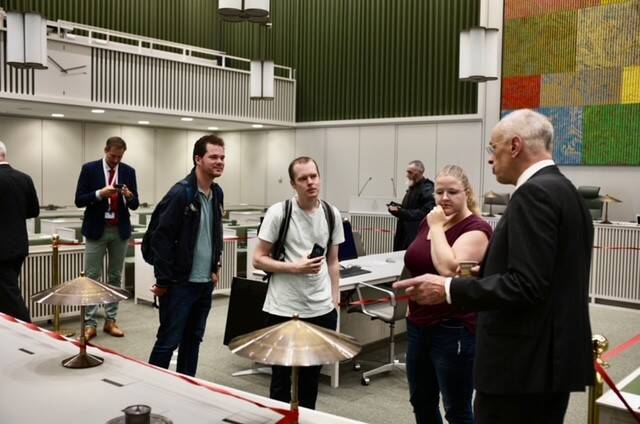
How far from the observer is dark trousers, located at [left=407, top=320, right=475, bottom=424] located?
109 inches

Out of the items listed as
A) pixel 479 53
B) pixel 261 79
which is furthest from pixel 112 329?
pixel 261 79

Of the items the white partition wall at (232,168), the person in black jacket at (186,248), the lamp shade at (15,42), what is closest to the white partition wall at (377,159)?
the white partition wall at (232,168)

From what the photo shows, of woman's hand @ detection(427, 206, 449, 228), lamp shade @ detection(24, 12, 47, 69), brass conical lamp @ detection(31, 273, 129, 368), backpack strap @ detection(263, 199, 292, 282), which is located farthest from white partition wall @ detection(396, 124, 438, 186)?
brass conical lamp @ detection(31, 273, 129, 368)

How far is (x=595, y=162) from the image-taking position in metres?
9.80

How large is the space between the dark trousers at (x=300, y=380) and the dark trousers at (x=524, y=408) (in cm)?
121

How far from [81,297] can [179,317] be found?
1.26 meters

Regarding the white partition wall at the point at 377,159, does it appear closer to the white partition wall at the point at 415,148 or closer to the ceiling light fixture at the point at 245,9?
the white partition wall at the point at 415,148

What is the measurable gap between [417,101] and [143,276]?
6.75 metres

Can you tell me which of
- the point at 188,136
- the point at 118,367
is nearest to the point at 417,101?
the point at 188,136

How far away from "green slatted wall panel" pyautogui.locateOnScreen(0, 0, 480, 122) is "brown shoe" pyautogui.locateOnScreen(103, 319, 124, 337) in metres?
7.61

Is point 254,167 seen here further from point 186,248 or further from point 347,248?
point 186,248

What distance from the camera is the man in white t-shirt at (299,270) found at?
120 inches

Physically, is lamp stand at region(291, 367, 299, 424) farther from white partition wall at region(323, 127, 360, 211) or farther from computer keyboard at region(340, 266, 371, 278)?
white partition wall at region(323, 127, 360, 211)

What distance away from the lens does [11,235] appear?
189 inches
